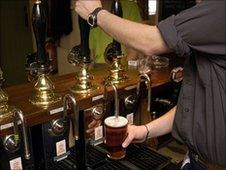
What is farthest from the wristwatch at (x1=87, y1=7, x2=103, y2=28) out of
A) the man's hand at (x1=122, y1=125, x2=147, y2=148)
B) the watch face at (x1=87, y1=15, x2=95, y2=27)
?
the man's hand at (x1=122, y1=125, x2=147, y2=148)

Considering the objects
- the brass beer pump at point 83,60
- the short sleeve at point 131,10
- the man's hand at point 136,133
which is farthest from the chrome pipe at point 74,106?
the short sleeve at point 131,10

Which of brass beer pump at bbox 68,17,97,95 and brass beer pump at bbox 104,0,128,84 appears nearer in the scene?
brass beer pump at bbox 68,17,97,95

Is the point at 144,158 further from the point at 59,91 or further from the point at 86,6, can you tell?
the point at 86,6

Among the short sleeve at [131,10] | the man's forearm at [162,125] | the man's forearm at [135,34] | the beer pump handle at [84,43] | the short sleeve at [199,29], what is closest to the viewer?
the short sleeve at [199,29]

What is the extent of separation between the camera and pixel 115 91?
1.15m

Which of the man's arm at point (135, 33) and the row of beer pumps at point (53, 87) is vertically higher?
the man's arm at point (135, 33)

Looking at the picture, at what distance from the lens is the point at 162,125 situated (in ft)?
4.24

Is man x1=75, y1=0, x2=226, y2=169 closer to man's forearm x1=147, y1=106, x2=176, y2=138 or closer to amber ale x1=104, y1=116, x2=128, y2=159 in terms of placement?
amber ale x1=104, y1=116, x2=128, y2=159

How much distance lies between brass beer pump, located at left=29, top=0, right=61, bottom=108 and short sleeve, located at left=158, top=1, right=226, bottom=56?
1.25ft

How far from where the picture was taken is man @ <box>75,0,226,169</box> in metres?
0.88

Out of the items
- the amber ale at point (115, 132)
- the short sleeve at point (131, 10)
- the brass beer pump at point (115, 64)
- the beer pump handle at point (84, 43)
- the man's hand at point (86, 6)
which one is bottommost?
the amber ale at point (115, 132)

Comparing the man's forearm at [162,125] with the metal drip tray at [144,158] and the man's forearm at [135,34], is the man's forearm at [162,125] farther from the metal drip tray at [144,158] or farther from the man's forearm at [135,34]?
the man's forearm at [135,34]

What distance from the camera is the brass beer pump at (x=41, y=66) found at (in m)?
1.00

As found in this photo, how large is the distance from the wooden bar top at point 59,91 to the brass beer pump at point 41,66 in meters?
0.03
